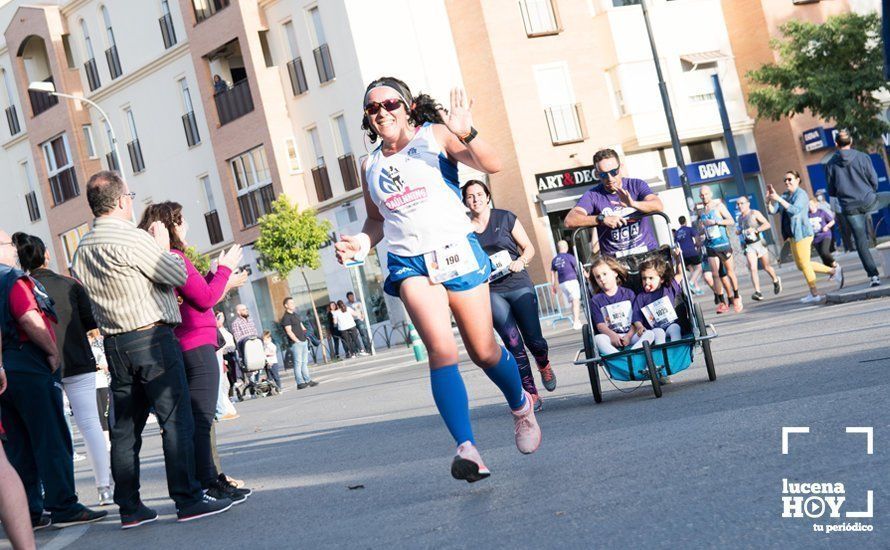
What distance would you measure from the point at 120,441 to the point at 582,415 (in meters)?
3.36

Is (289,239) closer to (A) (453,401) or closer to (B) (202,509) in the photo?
(B) (202,509)

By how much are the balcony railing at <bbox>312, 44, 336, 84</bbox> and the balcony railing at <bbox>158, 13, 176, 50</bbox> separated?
7633mm

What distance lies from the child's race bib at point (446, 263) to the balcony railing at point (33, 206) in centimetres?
4981

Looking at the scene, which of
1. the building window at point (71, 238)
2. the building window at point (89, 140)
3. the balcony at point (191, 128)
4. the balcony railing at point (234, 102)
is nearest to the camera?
the balcony railing at point (234, 102)

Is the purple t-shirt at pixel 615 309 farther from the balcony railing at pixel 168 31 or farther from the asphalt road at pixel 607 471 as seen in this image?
the balcony railing at pixel 168 31

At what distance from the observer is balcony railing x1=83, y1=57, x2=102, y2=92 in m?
49.0

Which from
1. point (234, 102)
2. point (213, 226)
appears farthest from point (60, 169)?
point (234, 102)

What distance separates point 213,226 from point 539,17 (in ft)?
44.9

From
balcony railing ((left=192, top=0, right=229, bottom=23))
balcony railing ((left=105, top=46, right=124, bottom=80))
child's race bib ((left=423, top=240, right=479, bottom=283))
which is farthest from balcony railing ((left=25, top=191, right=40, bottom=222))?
child's race bib ((left=423, top=240, right=479, bottom=283))

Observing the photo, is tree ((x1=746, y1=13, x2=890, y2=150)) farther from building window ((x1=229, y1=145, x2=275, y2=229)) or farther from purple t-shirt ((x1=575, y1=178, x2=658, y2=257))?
purple t-shirt ((x1=575, y1=178, x2=658, y2=257))

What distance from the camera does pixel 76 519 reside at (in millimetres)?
8469

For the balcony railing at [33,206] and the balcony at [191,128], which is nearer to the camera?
the balcony at [191,128]

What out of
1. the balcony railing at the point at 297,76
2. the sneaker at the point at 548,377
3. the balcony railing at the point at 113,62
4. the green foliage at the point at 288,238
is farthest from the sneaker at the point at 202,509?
the balcony railing at the point at 113,62

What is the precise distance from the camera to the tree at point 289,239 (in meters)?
36.7
